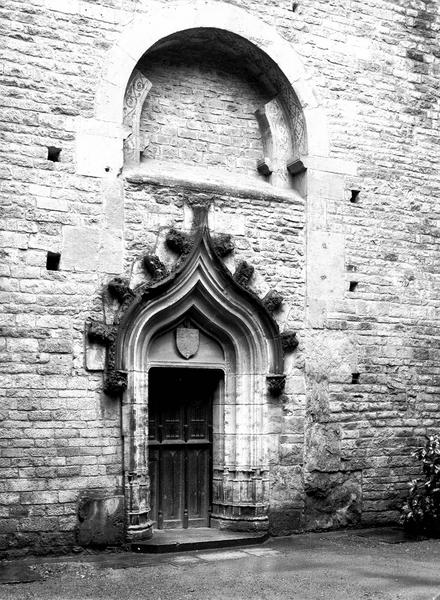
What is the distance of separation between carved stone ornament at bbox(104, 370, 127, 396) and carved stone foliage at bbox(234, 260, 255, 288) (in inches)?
60.8

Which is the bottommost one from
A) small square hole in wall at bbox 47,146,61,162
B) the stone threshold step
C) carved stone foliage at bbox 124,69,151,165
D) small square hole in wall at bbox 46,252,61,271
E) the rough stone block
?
the stone threshold step

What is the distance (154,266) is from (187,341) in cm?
89

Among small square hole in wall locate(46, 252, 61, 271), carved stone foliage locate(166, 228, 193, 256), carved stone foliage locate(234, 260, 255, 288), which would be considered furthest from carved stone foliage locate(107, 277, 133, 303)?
carved stone foliage locate(234, 260, 255, 288)

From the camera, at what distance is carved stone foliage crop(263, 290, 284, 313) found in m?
8.38

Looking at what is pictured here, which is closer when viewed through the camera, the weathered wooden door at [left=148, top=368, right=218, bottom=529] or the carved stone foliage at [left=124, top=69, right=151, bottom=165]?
the carved stone foliage at [left=124, top=69, right=151, bottom=165]

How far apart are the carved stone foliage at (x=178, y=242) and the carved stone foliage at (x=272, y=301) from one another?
0.97 meters

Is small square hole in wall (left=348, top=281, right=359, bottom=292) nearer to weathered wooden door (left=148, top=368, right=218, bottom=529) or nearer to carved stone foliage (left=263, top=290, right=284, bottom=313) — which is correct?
carved stone foliage (left=263, top=290, right=284, bottom=313)

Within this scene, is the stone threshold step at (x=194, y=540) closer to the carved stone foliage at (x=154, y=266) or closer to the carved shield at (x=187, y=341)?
the carved shield at (x=187, y=341)

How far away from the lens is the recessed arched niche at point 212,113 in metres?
8.35

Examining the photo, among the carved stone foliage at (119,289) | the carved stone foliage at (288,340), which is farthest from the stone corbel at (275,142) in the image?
the carved stone foliage at (119,289)

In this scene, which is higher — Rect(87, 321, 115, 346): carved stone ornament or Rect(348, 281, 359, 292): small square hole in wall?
Rect(348, 281, 359, 292): small square hole in wall

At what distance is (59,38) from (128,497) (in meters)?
4.18

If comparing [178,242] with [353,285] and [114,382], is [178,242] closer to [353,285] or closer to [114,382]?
[114,382]

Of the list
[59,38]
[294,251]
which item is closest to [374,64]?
[294,251]
